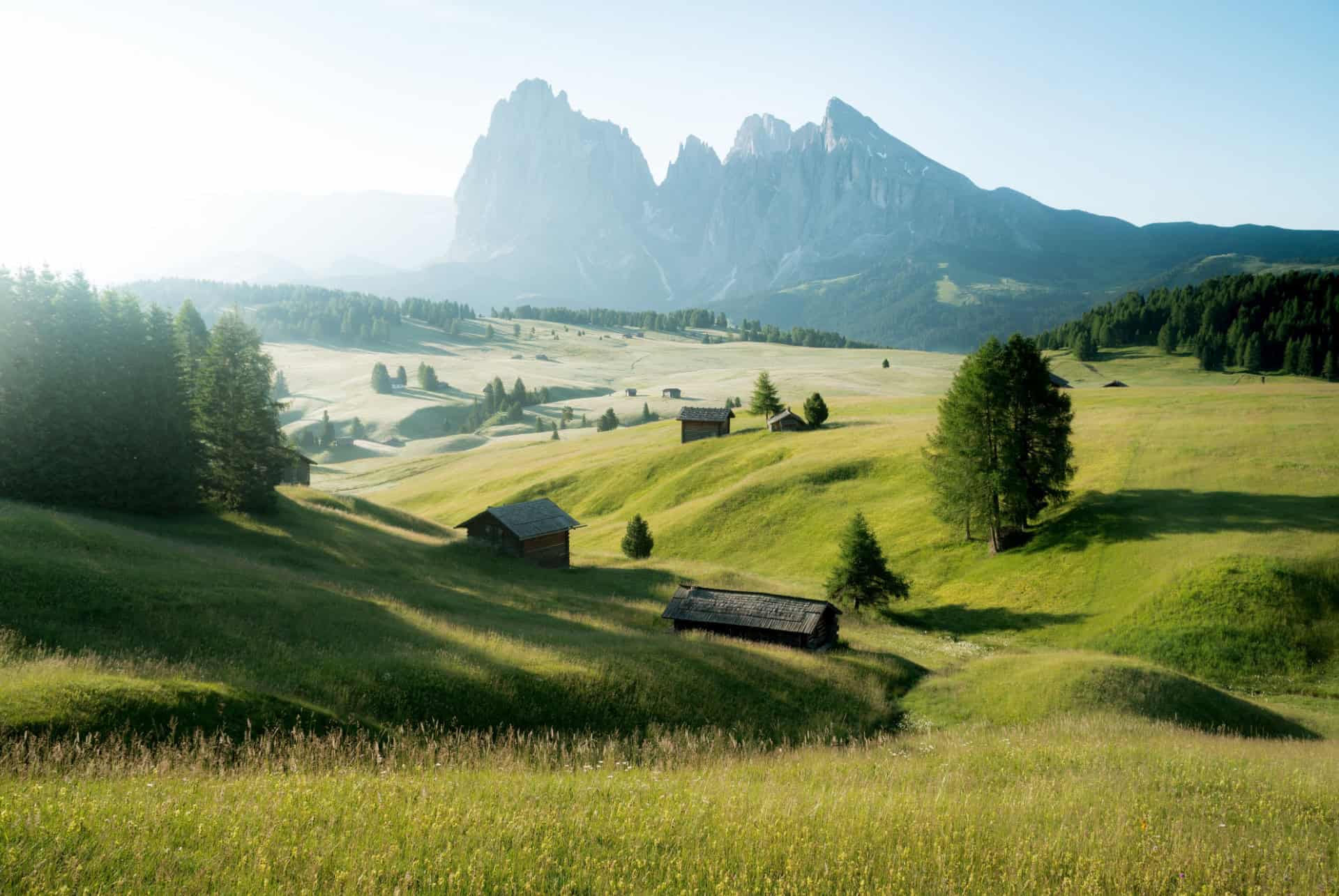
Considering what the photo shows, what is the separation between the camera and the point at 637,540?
193ft

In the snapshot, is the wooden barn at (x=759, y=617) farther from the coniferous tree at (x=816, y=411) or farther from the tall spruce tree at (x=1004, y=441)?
the coniferous tree at (x=816, y=411)

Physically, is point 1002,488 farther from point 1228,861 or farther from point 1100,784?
point 1228,861

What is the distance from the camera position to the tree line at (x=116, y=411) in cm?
3869

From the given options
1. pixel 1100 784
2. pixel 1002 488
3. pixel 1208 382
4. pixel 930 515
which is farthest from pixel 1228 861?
pixel 1208 382

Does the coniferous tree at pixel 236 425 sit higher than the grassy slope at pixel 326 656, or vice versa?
the coniferous tree at pixel 236 425

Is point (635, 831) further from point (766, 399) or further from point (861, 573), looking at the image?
point (766, 399)

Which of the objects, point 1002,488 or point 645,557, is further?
point 645,557

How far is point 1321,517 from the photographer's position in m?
44.4

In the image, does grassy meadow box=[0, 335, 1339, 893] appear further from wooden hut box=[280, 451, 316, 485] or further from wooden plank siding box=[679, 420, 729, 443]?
wooden plank siding box=[679, 420, 729, 443]

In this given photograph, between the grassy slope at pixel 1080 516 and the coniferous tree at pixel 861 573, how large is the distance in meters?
2.46

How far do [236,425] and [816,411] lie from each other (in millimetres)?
60961

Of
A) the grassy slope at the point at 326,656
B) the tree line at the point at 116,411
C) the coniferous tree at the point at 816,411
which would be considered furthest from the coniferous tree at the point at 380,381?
the grassy slope at the point at 326,656

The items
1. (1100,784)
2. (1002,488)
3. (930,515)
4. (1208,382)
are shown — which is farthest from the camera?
(1208,382)

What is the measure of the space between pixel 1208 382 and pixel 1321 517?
316 feet
